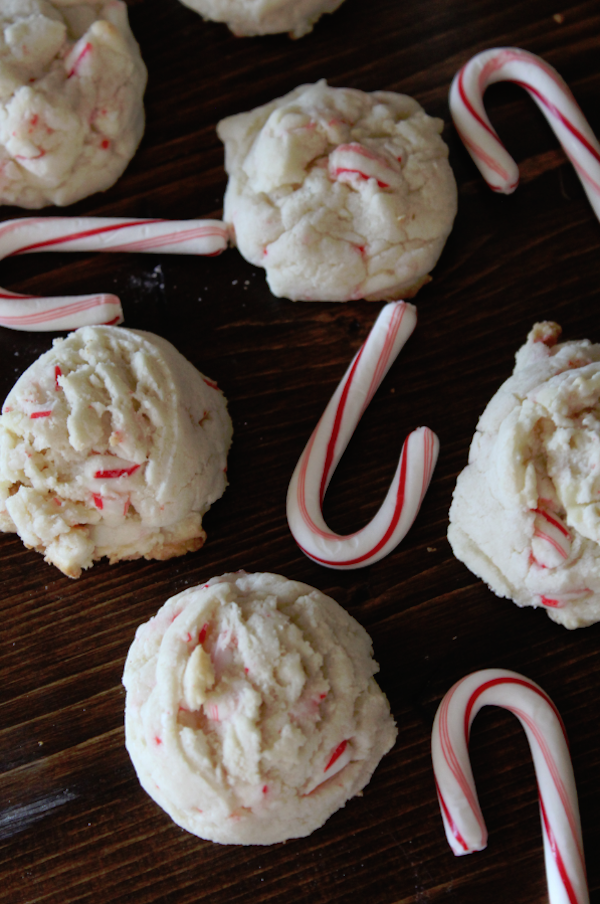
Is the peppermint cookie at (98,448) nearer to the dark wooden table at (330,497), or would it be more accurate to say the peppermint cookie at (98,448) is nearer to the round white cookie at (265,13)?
the dark wooden table at (330,497)

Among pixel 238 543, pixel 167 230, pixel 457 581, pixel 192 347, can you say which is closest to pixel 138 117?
pixel 167 230

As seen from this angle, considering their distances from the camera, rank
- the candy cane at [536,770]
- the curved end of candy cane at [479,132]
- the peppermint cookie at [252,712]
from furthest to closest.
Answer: the curved end of candy cane at [479,132] < the candy cane at [536,770] < the peppermint cookie at [252,712]

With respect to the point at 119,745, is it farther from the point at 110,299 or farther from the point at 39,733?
the point at 110,299

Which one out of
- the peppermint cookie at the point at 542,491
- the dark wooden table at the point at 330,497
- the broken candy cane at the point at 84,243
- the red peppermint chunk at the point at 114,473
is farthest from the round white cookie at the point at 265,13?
the red peppermint chunk at the point at 114,473

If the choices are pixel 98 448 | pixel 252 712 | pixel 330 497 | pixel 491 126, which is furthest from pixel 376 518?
pixel 491 126

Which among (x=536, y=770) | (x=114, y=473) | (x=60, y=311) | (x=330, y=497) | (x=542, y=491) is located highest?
(x=60, y=311)

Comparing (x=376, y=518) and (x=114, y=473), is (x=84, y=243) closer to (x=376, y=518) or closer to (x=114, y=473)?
(x=114, y=473)
